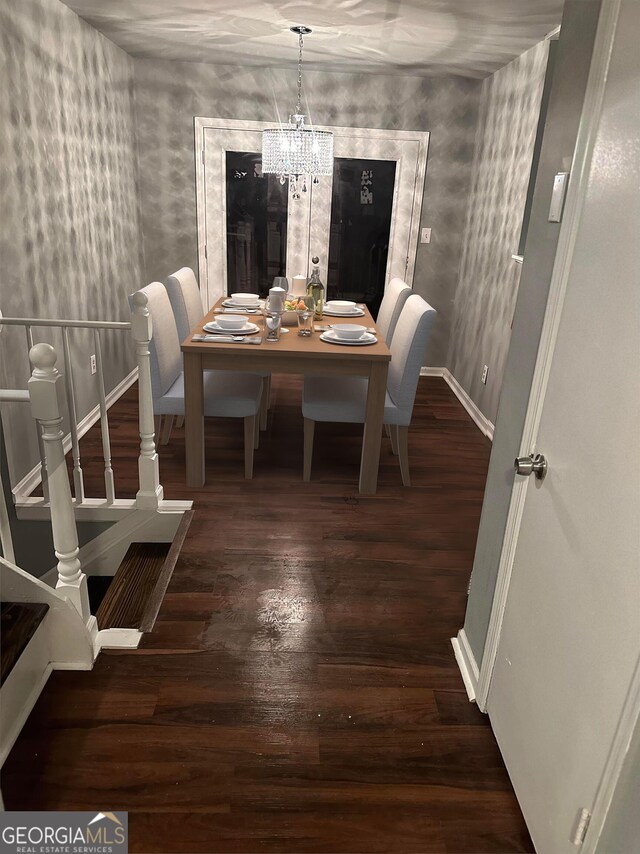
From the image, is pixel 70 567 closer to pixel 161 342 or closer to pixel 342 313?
pixel 161 342

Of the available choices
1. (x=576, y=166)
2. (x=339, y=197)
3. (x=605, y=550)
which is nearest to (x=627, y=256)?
(x=576, y=166)

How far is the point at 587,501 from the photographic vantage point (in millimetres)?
1194

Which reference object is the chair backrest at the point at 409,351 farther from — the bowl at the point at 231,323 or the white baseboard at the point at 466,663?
the white baseboard at the point at 466,663

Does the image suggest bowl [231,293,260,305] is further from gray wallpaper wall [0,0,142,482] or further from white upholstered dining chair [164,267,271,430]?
gray wallpaper wall [0,0,142,482]

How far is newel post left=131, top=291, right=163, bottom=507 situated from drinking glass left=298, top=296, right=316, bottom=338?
883 millimetres

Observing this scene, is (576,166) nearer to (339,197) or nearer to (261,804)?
(261,804)

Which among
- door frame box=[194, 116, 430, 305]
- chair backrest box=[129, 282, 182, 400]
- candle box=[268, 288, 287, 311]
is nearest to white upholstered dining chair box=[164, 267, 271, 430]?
chair backrest box=[129, 282, 182, 400]

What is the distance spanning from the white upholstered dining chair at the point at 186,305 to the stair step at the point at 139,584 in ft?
4.11

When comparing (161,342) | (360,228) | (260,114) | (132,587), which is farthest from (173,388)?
(260,114)

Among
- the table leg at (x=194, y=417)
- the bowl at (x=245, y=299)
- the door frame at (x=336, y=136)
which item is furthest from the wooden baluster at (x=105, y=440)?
the door frame at (x=336, y=136)

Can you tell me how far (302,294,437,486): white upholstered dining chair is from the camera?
2988mm

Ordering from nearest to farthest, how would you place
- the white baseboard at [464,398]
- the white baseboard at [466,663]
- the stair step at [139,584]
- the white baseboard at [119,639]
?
the white baseboard at [466,663] < the white baseboard at [119,639] < the stair step at [139,584] < the white baseboard at [464,398]

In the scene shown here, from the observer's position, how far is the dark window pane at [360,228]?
4758mm

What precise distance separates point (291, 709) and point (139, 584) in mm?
1137
